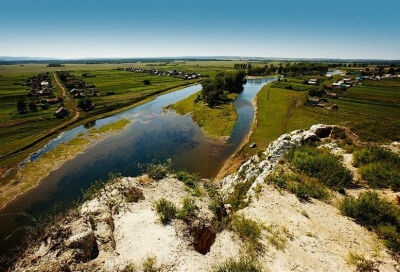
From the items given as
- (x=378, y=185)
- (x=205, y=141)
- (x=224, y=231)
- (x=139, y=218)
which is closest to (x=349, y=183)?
(x=378, y=185)

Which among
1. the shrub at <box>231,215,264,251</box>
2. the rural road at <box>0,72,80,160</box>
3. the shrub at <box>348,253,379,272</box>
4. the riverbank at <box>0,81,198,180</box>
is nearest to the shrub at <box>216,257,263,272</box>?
the shrub at <box>231,215,264,251</box>

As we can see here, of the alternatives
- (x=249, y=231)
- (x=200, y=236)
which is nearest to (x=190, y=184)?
(x=200, y=236)

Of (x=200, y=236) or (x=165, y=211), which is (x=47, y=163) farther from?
(x=200, y=236)

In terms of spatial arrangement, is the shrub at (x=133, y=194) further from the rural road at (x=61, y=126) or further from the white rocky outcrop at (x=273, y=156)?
the rural road at (x=61, y=126)

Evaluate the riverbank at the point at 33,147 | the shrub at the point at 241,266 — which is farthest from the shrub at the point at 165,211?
the riverbank at the point at 33,147

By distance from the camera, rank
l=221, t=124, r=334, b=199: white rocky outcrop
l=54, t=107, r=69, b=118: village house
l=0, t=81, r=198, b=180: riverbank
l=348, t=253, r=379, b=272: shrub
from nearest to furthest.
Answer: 1. l=348, t=253, r=379, b=272: shrub
2. l=221, t=124, r=334, b=199: white rocky outcrop
3. l=0, t=81, r=198, b=180: riverbank
4. l=54, t=107, r=69, b=118: village house

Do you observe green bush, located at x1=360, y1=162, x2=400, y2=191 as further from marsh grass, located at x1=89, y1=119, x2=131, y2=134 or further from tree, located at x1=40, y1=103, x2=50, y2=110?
tree, located at x1=40, y1=103, x2=50, y2=110

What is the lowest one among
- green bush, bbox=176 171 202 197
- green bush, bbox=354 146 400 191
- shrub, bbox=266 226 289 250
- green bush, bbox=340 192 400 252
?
green bush, bbox=176 171 202 197
